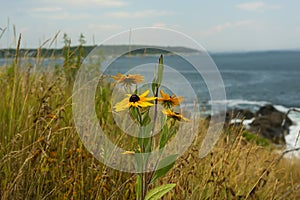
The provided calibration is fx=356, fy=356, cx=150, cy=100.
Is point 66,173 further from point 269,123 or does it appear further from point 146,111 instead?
point 269,123

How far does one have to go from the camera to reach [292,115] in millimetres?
20781

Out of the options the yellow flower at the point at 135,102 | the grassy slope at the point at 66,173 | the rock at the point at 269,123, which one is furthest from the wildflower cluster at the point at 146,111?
the rock at the point at 269,123

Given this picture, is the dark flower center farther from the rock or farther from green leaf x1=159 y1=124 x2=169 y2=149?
the rock

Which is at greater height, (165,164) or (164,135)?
(164,135)

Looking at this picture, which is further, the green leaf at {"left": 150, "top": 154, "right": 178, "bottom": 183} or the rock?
the rock

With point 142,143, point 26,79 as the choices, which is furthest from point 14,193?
point 26,79

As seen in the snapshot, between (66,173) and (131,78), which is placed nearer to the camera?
(131,78)

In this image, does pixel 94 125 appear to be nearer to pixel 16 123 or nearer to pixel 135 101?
pixel 16 123

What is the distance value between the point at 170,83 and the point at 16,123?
1395 millimetres

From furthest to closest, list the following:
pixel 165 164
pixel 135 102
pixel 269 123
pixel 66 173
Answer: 1. pixel 269 123
2. pixel 66 173
3. pixel 165 164
4. pixel 135 102

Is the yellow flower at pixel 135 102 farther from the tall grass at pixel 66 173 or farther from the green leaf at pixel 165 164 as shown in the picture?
the tall grass at pixel 66 173

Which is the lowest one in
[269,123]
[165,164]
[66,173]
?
[269,123]

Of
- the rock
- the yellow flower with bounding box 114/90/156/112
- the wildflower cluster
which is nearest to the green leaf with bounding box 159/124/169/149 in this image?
the wildflower cluster

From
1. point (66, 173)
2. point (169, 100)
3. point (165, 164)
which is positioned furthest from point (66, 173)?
point (169, 100)
